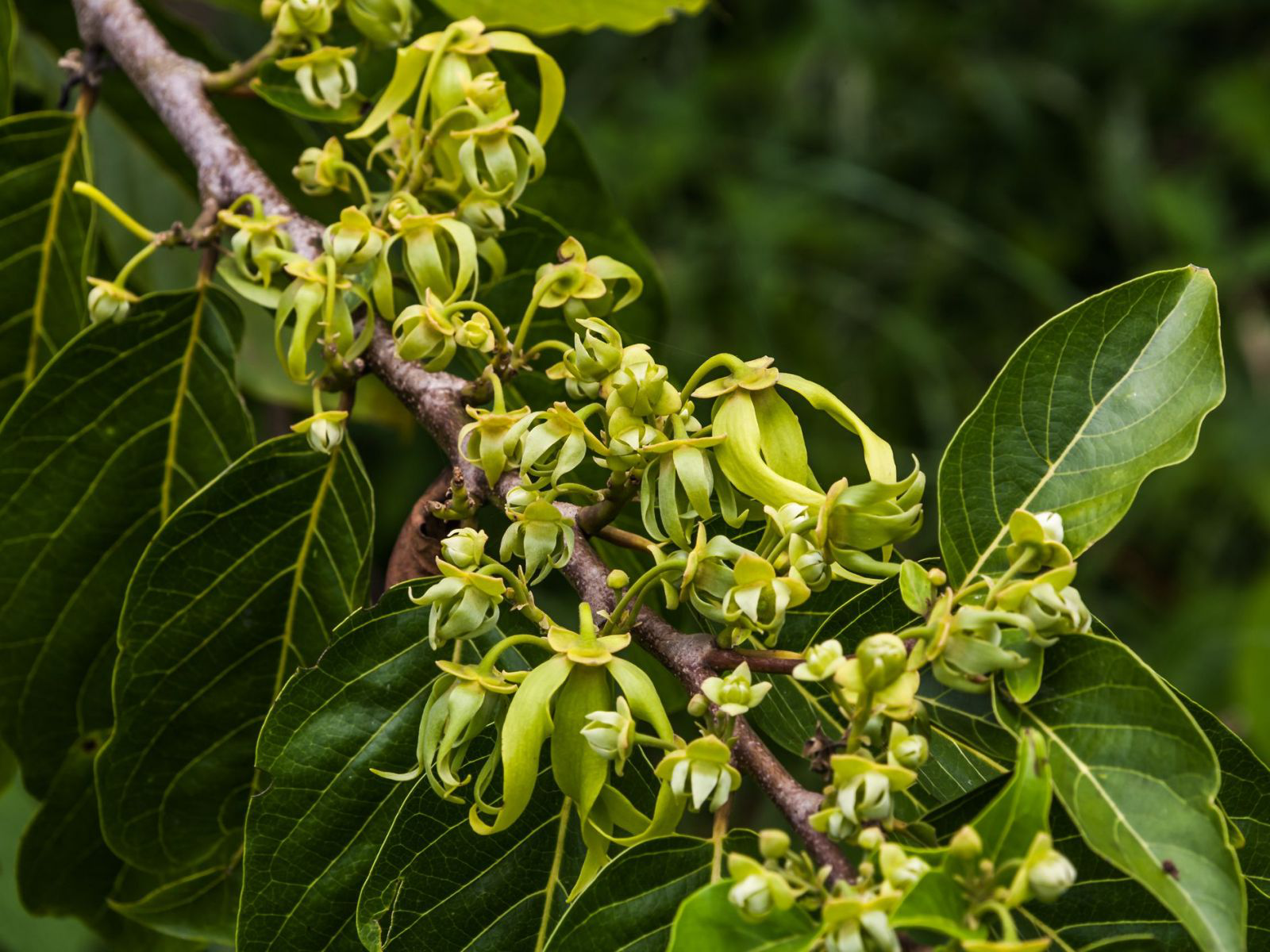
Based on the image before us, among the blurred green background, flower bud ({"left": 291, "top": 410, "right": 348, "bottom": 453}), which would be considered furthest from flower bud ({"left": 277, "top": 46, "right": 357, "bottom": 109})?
the blurred green background

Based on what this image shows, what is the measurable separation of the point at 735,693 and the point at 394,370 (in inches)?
13.1

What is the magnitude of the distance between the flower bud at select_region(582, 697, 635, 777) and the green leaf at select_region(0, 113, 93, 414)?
28.1 inches

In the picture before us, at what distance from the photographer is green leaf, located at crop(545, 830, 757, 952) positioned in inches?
22.5

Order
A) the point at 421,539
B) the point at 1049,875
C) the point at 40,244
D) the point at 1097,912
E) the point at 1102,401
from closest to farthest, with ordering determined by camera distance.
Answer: the point at 1049,875
the point at 1097,912
the point at 1102,401
the point at 421,539
the point at 40,244

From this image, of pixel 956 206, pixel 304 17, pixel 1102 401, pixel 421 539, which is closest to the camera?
pixel 1102 401

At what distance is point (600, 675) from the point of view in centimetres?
56

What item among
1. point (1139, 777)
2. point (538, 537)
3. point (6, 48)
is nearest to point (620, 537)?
point (538, 537)

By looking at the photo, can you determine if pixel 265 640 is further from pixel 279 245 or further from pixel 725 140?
pixel 725 140

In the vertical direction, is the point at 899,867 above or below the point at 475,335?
below

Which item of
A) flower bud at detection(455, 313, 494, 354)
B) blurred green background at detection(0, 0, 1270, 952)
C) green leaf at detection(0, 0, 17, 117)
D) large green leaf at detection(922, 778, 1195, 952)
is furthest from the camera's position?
blurred green background at detection(0, 0, 1270, 952)

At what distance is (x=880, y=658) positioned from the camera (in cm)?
51

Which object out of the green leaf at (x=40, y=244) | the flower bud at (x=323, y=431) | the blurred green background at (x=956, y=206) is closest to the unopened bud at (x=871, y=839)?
the flower bud at (x=323, y=431)

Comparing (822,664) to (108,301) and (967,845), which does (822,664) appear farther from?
(108,301)

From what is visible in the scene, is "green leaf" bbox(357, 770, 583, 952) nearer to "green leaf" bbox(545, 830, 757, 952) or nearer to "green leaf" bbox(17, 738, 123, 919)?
"green leaf" bbox(545, 830, 757, 952)
